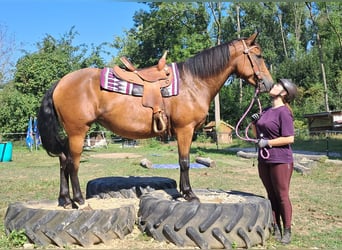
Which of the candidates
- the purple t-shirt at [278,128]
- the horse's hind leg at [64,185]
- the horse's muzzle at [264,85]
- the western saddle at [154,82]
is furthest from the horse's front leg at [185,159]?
the horse's hind leg at [64,185]

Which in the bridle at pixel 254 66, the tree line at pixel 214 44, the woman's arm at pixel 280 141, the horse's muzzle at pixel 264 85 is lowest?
the woman's arm at pixel 280 141

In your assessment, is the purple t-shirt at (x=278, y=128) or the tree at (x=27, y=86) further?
the tree at (x=27, y=86)

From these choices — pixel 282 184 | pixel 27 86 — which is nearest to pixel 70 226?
pixel 282 184

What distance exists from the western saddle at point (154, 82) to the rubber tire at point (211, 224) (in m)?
1.00

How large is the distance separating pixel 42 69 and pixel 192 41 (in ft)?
44.7

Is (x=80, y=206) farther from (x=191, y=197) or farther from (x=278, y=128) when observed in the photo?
(x=278, y=128)

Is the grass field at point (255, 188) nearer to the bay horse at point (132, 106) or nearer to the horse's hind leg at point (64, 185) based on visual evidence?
the horse's hind leg at point (64, 185)

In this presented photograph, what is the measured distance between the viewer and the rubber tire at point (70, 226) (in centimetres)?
405

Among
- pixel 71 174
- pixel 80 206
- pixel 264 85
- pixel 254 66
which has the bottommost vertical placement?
pixel 80 206

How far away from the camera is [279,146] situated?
13.9 feet

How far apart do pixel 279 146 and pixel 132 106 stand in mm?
1786

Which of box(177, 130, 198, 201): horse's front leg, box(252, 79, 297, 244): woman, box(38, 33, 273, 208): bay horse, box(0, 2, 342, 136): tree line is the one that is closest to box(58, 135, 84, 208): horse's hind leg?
box(38, 33, 273, 208): bay horse

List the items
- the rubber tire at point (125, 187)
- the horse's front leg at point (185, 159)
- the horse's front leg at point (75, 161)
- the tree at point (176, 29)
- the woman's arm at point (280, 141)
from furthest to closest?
the tree at point (176, 29)
the rubber tire at point (125, 187)
the horse's front leg at point (185, 159)
the horse's front leg at point (75, 161)
the woman's arm at point (280, 141)

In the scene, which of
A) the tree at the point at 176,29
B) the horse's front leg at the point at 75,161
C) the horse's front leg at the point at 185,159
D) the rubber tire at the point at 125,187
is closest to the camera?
the horse's front leg at the point at 75,161
